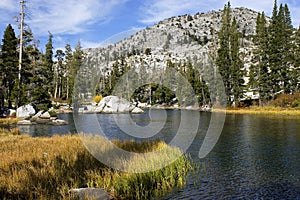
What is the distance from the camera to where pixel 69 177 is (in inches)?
416

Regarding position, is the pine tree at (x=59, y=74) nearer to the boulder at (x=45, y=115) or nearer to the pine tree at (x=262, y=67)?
the boulder at (x=45, y=115)

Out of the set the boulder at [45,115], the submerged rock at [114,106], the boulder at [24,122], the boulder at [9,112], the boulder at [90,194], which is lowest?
the boulder at [90,194]

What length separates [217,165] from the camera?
15359mm

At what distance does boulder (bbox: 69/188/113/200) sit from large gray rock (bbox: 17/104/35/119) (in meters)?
33.4

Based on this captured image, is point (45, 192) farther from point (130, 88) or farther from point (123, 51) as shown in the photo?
point (123, 51)

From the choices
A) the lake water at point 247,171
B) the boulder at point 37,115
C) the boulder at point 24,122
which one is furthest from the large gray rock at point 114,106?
the lake water at point 247,171

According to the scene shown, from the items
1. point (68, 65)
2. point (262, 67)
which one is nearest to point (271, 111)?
point (262, 67)

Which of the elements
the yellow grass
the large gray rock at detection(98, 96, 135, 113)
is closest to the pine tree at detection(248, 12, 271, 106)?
the large gray rock at detection(98, 96, 135, 113)

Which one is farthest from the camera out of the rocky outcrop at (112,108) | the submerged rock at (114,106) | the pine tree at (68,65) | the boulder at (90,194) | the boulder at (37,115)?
the pine tree at (68,65)

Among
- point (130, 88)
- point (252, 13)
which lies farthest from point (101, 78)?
point (252, 13)

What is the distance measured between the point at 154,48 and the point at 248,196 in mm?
166055

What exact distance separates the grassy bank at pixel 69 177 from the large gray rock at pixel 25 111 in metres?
27.5

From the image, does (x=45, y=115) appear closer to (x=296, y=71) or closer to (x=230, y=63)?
(x=230, y=63)

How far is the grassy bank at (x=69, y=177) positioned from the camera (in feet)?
30.2
